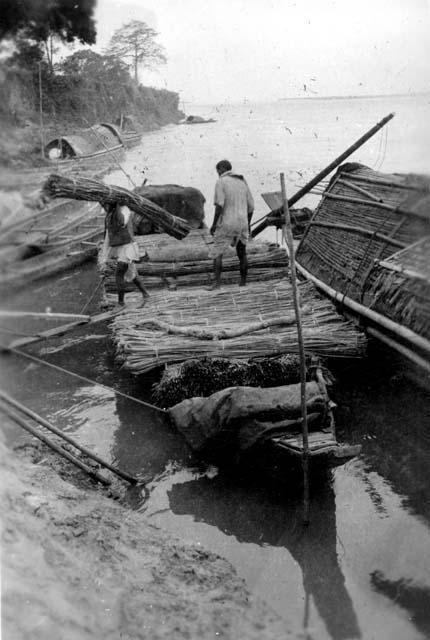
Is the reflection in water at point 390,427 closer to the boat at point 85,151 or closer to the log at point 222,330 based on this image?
the log at point 222,330

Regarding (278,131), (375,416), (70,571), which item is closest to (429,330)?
(375,416)

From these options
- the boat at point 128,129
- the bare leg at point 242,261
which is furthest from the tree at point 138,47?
the boat at point 128,129

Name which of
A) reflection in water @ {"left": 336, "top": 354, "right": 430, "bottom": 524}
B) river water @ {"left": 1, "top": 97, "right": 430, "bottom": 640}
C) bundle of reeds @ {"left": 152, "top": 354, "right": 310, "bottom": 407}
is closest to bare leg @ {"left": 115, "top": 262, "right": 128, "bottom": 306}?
river water @ {"left": 1, "top": 97, "right": 430, "bottom": 640}

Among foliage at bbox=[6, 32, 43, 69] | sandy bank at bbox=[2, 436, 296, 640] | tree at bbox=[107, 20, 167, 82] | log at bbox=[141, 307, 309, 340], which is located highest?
tree at bbox=[107, 20, 167, 82]

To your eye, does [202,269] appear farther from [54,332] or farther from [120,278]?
[54,332]

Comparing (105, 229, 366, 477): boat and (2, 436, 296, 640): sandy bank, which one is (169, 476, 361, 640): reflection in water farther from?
(2, 436, 296, 640): sandy bank

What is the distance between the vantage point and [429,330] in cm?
509

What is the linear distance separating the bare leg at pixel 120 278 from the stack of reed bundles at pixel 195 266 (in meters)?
0.42

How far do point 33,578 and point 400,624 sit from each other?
2150 millimetres

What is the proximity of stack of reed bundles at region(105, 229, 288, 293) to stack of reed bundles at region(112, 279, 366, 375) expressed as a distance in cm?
86

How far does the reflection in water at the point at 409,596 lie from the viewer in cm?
326

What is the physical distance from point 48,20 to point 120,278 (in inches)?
109

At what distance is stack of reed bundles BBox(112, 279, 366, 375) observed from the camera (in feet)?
17.6

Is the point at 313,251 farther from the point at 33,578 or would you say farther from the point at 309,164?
the point at 309,164
